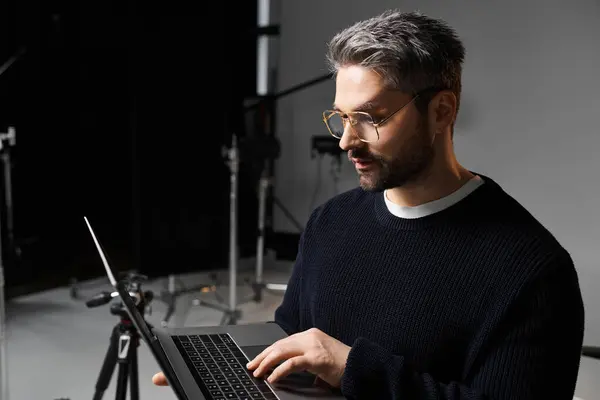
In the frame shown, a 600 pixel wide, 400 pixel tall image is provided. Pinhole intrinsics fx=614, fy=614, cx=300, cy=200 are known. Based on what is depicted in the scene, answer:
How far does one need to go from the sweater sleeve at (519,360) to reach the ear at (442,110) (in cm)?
28

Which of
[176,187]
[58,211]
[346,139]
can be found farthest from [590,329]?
[58,211]

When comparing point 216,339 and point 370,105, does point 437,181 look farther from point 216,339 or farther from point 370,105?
point 216,339

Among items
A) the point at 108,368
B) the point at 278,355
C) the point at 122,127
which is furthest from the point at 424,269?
the point at 122,127

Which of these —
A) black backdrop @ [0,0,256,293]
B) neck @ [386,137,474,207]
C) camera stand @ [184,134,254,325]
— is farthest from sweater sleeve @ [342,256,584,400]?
black backdrop @ [0,0,256,293]

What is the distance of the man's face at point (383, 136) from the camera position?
93 cm

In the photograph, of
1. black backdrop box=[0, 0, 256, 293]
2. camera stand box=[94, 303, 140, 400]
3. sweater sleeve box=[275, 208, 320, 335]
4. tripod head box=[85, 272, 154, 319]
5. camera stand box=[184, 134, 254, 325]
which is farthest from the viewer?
black backdrop box=[0, 0, 256, 293]

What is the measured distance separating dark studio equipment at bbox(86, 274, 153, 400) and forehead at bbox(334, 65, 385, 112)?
2.78 feet

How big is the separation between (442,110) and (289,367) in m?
0.46

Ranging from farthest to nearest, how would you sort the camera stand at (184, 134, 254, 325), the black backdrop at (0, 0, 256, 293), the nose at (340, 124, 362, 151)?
the black backdrop at (0, 0, 256, 293), the camera stand at (184, 134, 254, 325), the nose at (340, 124, 362, 151)

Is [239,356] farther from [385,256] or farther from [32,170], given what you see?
[32,170]

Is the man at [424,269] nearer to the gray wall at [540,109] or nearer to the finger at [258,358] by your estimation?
the finger at [258,358]

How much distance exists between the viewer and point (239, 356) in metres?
0.97

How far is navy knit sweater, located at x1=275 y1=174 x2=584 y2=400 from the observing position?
2.79 feet

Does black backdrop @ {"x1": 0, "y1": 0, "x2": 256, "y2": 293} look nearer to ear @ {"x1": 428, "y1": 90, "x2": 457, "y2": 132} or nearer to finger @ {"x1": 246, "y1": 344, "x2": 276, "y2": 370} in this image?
ear @ {"x1": 428, "y1": 90, "x2": 457, "y2": 132}
